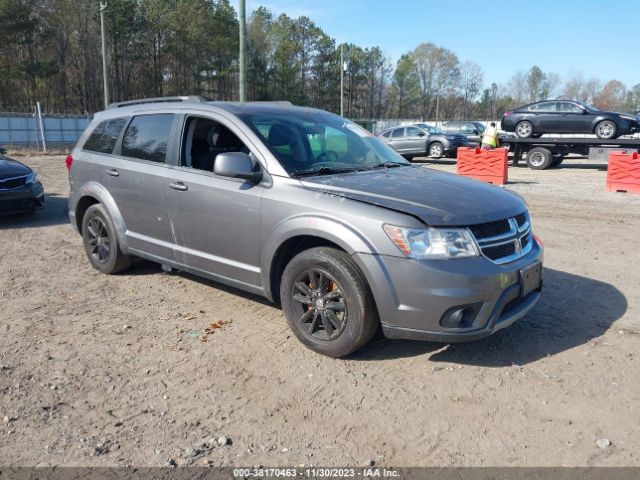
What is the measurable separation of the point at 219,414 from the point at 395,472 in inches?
44.1

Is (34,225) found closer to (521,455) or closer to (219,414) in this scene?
(219,414)

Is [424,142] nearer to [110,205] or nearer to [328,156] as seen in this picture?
[110,205]

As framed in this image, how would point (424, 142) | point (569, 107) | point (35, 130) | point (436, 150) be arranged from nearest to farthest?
point (569, 107) < point (436, 150) < point (424, 142) < point (35, 130)

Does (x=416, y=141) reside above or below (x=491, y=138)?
below

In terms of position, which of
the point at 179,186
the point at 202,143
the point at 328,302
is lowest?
the point at 328,302

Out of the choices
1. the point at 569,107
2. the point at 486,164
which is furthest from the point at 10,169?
the point at 569,107

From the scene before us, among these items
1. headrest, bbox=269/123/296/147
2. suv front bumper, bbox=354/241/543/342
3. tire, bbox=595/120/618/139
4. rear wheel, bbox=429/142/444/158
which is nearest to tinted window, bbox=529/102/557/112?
tire, bbox=595/120/618/139

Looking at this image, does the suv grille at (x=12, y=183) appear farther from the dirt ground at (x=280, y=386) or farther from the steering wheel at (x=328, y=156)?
the steering wheel at (x=328, y=156)

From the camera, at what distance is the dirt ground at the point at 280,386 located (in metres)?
2.93

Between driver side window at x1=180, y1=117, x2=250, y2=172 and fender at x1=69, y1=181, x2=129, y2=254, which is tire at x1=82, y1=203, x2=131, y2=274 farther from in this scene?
driver side window at x1=180, y1=117, x2=250, y2=172

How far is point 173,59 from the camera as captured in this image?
65438 millimetres

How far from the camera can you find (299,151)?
4.55 m

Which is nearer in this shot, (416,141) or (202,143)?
(202,143)

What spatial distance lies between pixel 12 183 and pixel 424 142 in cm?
1821
